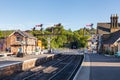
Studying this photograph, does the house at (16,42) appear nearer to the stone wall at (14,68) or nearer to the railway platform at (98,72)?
the stone wall at (14,68)

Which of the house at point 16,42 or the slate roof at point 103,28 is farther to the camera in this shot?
the slate roof at point 103,28

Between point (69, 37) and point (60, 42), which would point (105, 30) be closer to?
point (60, 42)

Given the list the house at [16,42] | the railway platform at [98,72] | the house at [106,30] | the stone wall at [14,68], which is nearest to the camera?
the railway platform at [98,72]

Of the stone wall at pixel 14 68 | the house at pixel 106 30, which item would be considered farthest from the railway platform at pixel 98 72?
the house at pixel 106 30

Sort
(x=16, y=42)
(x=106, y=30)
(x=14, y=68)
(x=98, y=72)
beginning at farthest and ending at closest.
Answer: (x=106, y=30) → (x=16, y=42) → (x=14, y=68) → (x=98, y=72)

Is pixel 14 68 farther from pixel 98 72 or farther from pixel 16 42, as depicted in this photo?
pixel 16 42

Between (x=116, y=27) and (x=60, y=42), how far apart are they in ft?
122

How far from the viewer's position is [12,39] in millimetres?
102312

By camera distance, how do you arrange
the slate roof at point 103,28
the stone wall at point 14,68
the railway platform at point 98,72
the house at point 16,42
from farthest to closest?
1. the slate roof at point 103,28
2. the house at point 16,42
3. the stone wall at point 14,68
4. the railway platform at point 98,72

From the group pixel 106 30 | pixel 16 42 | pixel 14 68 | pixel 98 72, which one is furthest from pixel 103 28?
pixel 98 72

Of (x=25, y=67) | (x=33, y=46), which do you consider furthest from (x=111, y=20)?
(x=25, y=67)

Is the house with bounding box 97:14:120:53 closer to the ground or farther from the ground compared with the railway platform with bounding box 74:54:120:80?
→ farther from the ground

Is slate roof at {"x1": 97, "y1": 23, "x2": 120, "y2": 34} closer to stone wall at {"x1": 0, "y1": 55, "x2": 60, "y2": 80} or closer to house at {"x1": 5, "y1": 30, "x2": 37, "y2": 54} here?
house at {"x1": 5, "y1": 30, "x2": 37, "y2": 54}

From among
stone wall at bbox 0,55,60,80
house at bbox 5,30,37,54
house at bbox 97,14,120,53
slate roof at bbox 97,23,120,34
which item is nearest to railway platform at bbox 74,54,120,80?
stone wall at bbox 0,55,60,80
